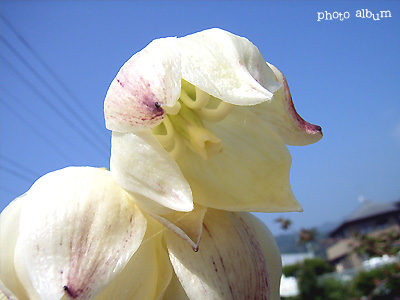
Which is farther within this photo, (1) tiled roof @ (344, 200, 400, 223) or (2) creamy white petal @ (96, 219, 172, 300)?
(1) tiled roof @ (344, 200, 400, 223)

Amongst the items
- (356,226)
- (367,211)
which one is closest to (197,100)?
(356,226)

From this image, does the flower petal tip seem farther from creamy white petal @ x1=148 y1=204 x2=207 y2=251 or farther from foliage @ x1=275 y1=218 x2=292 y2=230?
foliage @ x1=275 y1=218 x2=292 y2=230

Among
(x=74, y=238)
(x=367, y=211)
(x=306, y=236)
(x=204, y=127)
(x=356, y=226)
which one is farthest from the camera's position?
(x=367, y=211)

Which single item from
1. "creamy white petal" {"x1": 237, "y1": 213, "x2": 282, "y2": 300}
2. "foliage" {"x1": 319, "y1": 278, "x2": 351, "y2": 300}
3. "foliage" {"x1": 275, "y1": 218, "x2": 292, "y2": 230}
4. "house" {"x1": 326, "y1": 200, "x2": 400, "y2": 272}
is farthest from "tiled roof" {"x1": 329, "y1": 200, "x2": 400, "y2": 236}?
"creamy white petal" {"x1": 237, "y1": 213, "x2": 282, "y2": 300}

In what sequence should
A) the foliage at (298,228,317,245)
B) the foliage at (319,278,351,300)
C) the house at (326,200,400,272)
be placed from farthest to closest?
the house at (326,200,400,272) < the foliage at (319,278,351,300) < the foliage at (298,228,317,245)

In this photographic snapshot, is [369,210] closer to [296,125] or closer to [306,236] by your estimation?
[306,236]

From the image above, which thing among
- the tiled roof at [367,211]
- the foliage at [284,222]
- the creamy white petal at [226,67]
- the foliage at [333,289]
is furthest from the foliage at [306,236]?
the tiled roof at [367,211]

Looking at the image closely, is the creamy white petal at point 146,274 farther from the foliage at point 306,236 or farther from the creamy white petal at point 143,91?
the foliage at point 306,236
